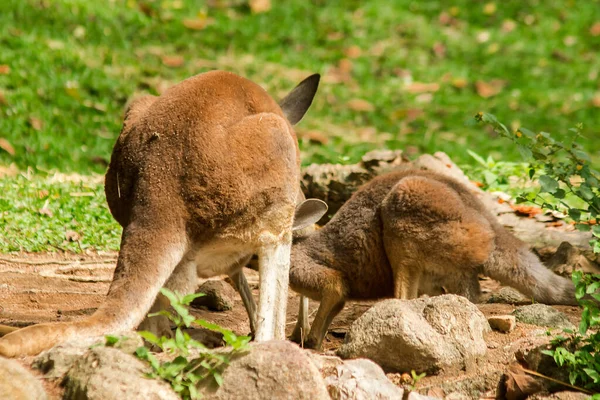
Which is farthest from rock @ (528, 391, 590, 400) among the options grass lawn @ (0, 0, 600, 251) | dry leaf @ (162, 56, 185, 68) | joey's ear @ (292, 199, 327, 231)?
dry leaf @ (162, 56, 185, 68)

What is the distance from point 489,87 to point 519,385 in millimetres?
8657

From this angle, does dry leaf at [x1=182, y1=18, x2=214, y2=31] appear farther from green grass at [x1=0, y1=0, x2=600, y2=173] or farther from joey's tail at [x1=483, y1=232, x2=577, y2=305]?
joey's tail at [x1=483, y1=232, x2=577, y2=305]

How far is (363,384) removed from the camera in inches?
144

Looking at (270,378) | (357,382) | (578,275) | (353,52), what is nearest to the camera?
(270,378)

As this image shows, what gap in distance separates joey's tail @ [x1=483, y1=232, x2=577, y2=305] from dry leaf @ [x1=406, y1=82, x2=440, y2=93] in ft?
20.4

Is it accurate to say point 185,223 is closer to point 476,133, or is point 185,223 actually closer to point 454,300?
point 454,300

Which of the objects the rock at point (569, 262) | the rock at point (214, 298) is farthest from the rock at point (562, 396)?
the rock at point (214, 298)

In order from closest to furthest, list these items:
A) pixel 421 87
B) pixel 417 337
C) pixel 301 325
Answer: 1. pixel 417 337
2. pixel 301 325
3. pixel 421 87

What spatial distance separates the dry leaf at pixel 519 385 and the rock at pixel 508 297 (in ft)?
6.81

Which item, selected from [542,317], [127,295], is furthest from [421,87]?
[127,295]

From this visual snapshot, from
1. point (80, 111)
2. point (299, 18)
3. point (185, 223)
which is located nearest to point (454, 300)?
point (185, 223)

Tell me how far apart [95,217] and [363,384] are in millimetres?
4028

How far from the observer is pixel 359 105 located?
36.9 ft

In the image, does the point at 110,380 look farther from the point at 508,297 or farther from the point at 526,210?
the point at 526,210
